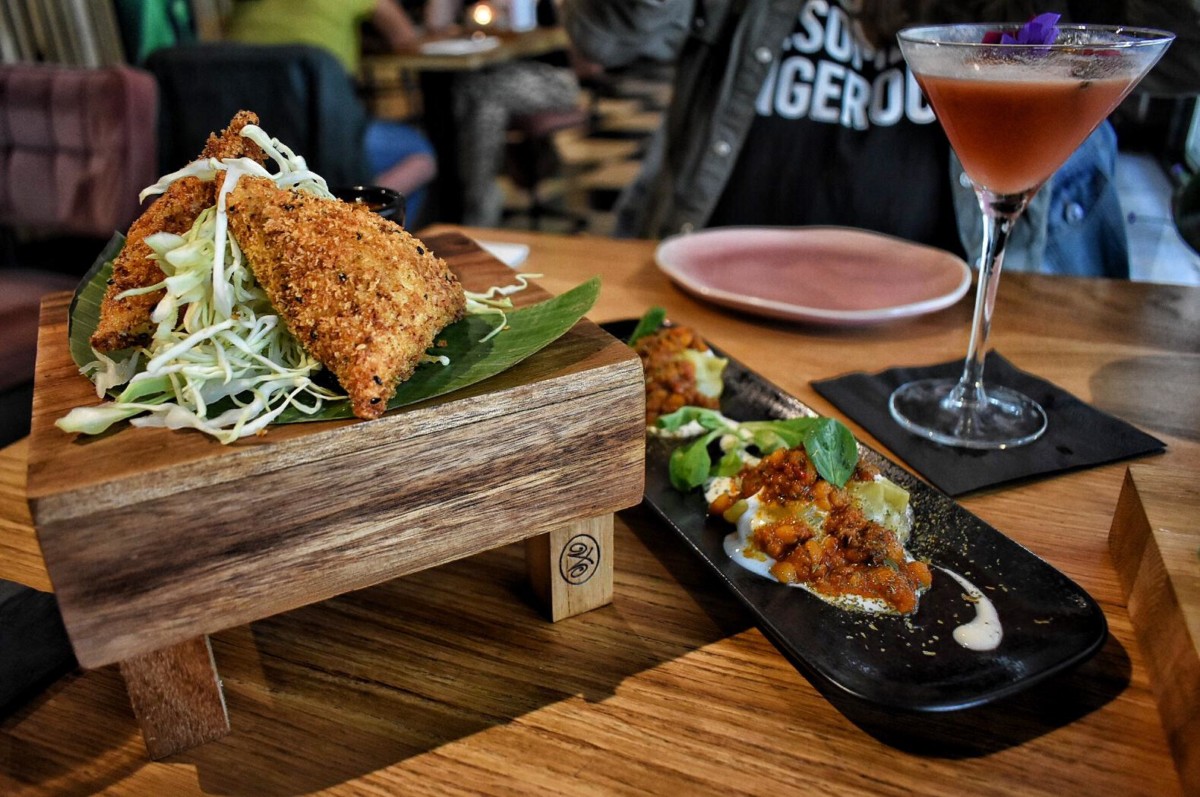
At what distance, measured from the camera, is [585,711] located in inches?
30.0

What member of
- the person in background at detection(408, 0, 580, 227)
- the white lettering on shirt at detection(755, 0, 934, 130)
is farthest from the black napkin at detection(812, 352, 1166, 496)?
the person in background at detection(408, 0, 580, 227)

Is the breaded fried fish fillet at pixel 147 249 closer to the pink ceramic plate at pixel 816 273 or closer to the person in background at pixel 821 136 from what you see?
the pink ceramic plate at pixel 816 273

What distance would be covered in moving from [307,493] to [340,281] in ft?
0.64

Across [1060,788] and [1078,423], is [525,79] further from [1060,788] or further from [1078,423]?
[1060,788]

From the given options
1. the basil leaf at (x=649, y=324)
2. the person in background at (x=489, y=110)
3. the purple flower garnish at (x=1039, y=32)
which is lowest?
the person in background at (x=489, y=110)

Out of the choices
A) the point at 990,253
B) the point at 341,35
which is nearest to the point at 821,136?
the point at 990,253

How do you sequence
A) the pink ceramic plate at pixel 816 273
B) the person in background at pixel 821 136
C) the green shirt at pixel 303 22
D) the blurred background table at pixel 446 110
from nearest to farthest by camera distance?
the pink ceramic plate at pixel 816 273
the person in background at pixel 821 136
the green shirt at pixel 303 22
the blurred background table at pixel 446 110

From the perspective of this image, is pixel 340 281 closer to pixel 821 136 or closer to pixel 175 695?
pixel 175 695

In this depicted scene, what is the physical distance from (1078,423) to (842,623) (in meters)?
0.64

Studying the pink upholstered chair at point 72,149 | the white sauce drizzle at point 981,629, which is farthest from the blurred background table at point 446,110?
the white sauce drizzle at point 981,629

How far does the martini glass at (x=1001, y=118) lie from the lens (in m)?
0.99

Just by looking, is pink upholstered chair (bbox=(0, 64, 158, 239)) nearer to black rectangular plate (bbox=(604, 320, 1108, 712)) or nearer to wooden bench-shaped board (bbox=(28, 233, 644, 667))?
wooden bench-shaped board (bbox=(28, 233, 644, 667))

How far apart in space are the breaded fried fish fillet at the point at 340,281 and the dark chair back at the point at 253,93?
2361 mm

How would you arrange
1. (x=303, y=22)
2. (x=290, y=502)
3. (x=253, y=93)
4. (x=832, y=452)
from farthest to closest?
(x=303, y=22) < (x=253, y=93) < (x=832, y=452) < (x=290, y=502)
